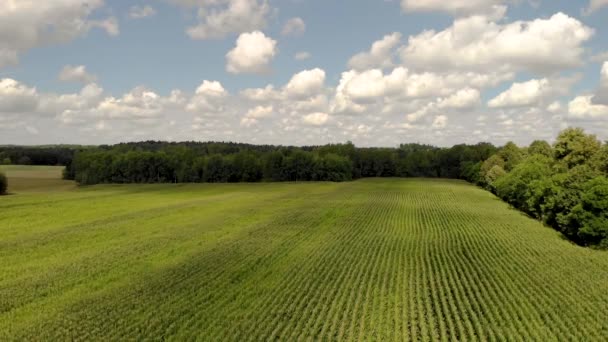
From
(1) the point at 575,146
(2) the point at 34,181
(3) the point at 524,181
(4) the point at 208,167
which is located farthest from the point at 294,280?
(2) the point at 34,181

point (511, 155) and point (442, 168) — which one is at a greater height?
point (511, 155)

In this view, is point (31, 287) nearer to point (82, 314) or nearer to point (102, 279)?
point (102, 279)

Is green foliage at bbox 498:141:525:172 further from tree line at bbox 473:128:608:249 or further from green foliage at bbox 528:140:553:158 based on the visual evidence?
tree line at bbox 473:128:608:249

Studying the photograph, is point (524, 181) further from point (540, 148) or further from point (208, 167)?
point (208, 167)

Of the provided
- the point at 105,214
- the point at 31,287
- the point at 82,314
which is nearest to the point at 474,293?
the point at 82,314

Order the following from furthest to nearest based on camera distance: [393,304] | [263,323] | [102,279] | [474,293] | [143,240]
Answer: [143,240] < [102,279] < [474,293] < [393,304] < [263,323]

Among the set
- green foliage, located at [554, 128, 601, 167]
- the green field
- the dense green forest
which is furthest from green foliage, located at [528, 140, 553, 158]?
the green field
